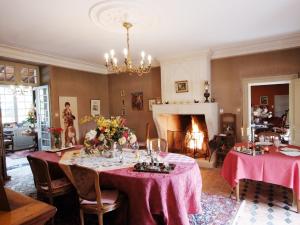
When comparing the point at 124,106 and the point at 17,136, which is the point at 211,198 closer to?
the point at 124,106

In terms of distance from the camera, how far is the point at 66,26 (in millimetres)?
3311

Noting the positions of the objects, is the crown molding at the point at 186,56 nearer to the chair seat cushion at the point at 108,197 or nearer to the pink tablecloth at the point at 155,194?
the pink tablecloth at the point at 155,194

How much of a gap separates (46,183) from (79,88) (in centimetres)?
384

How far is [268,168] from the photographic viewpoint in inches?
110

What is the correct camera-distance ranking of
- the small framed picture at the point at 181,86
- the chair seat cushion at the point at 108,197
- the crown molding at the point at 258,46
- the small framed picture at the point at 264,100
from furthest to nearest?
1. the small framed picture at the point at 264,100
2. the small framed picture at the point at 181,86
3. the crown molding at the point at 258,46
4. the chair seat cushion at the point at 108,197

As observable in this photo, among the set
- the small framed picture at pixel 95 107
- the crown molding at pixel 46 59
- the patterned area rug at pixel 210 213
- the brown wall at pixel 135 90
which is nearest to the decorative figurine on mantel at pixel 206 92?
the brown wall at pixel 135 90

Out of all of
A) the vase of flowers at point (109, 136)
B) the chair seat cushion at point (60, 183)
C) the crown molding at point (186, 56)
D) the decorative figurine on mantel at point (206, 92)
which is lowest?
the chair seat cushion at point (60, 183)

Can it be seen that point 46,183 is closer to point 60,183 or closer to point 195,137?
point 60,183

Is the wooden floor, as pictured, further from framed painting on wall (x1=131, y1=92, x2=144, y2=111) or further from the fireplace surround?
framed painting on wall (x1=131, y1=92, x2=144, y2=111)

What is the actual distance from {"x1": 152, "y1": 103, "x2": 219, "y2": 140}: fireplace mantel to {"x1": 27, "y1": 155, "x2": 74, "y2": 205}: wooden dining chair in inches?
126

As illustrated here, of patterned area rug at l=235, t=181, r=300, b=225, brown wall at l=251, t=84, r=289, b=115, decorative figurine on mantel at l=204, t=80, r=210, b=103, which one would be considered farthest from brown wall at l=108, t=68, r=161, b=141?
brown wall at l=251, t=84, r=289, b=115

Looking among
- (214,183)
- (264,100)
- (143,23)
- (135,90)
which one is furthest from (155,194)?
(264,100)

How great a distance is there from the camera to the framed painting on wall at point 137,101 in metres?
6.30

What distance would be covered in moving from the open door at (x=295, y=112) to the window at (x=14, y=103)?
836 centimetres
